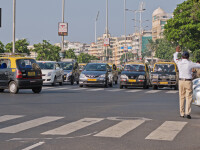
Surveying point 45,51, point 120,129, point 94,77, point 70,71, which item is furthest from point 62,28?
point 45,51

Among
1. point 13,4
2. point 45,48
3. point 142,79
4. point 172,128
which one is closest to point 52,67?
point 142,79

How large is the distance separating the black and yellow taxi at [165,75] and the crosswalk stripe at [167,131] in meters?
Answer: 19.5

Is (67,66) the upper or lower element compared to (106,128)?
upper

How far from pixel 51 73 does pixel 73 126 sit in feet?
75.7

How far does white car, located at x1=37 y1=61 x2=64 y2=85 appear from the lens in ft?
112

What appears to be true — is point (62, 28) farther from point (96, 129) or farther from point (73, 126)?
point (96, 129)

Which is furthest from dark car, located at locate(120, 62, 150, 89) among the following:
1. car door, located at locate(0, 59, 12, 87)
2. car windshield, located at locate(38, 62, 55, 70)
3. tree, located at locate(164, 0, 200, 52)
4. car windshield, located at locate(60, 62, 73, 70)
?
tree, located at locate(164, 0, 200, 52)

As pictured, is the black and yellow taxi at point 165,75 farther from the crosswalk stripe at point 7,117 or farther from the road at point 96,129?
the crosswalk stripe at point 7,117

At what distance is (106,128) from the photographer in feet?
36.0

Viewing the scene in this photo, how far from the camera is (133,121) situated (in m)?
12.5

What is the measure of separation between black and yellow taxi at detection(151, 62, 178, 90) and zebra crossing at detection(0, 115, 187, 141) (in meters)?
19.1

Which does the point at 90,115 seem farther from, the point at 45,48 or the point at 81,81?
the point at 45,48

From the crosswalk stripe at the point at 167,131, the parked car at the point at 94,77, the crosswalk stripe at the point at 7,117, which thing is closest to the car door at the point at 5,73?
the parked car at the point at 94,77

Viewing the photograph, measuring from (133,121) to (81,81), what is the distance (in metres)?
20.1
